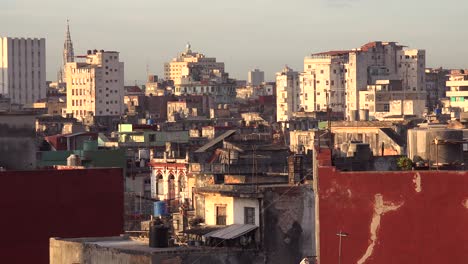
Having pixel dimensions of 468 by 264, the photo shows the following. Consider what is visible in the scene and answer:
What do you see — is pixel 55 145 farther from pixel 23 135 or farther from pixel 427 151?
pixel 427 151

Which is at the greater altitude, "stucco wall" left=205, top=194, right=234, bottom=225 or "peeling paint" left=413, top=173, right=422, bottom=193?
"peeling paint" left=413, top=173, right=422, bottom=193

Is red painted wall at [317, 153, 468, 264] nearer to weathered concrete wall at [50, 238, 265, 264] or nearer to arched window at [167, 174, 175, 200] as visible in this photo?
weathered concrete wall at [50, 238, 265, 264]

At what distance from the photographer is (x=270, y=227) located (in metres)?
27.8

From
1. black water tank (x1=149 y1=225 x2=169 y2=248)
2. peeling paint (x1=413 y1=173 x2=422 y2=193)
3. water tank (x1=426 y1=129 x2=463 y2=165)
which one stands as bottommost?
A: black water tank (x1=149 y1=225 x2=169 y2=248)

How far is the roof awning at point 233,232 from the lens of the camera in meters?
27.5

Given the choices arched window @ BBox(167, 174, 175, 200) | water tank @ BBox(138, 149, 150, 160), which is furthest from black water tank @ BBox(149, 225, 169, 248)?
water tank @ BBox(138, 149, 150, 160)

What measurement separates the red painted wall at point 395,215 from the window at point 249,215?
22.4 feet

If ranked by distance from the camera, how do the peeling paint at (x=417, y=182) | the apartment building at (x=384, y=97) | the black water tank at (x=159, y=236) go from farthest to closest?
the apartment building at (x=384, y=97), the black water tank at (x=159, y=236), the peeling paint at (x=417, y=182)

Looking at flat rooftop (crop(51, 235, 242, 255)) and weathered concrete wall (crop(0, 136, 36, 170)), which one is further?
weathered concrete wall (crop(0, 136, 36, 170))

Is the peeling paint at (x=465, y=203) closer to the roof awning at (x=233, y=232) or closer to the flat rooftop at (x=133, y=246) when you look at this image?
the flat rooftop at (x=133, y=246)

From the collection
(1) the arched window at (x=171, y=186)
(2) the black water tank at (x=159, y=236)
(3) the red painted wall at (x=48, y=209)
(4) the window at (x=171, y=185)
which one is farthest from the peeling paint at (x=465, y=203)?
(4) the window at (x=171, y=185)

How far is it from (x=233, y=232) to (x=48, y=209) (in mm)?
4918

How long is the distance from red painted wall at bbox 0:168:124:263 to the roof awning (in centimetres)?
420

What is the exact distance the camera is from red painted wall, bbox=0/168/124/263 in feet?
102
